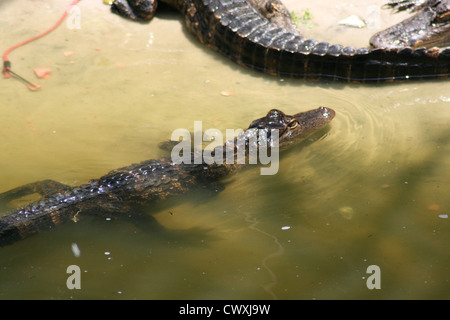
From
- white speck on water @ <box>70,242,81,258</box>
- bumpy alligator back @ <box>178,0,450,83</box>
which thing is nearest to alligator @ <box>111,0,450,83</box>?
bumpy alligator back @ <box>178,0,450,83</box>

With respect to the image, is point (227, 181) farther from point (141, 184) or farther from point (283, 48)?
point (283, 48)

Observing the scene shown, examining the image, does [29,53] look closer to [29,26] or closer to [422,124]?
[29,26]

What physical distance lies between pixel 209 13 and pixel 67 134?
2570 millimetres

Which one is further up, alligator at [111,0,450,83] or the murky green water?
alligator at [111,0,450,83]

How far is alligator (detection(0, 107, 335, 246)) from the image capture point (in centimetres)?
350

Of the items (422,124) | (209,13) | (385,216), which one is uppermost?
(209,13)

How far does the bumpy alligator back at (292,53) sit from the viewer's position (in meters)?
5.12

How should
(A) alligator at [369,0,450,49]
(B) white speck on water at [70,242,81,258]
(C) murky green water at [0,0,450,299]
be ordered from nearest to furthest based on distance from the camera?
(C) murky green water at [0,0,450,299]
(B) white speck on water at [70,242,81,258]
(A) alligator at [369,0,450,49]

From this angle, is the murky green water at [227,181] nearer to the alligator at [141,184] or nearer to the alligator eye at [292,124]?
the alligator at [141,184]

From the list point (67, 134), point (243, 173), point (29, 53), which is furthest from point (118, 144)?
point (29, 53)

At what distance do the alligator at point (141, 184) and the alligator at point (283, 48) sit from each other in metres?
0.95

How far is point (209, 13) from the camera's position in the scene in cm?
612

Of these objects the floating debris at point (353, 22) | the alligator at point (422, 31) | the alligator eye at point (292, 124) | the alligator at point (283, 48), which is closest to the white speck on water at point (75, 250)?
the alligator eye at point (292, 124)

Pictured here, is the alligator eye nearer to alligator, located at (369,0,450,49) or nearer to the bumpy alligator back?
the bumpy alligator back
